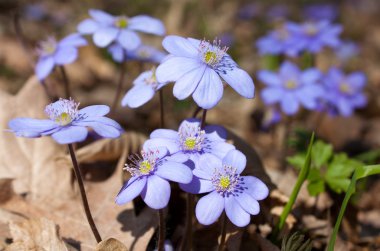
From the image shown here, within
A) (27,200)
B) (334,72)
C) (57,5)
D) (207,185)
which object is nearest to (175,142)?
(207,185)

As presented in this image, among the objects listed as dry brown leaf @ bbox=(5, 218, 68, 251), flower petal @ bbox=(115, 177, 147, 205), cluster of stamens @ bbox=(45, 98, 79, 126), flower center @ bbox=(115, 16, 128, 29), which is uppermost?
flower center @ bbox=(115, 16, 128, 29)

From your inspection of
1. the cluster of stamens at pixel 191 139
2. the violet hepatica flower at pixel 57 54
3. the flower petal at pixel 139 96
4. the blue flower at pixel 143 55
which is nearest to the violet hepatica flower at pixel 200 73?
the cluster of stamens at pixel 191 139

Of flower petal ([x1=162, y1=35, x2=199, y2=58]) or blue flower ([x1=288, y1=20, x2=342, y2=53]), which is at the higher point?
blue flower ([x1=288, y1=20, x2=342, y2=53])

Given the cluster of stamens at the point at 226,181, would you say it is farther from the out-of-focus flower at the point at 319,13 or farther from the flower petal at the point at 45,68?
the out-of-focus flower at the point at 319,13

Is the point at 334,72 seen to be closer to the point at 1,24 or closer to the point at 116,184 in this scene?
the point at 116,184

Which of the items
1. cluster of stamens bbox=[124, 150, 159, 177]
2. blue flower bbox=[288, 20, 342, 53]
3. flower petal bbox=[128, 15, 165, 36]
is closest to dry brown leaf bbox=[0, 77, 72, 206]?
flower petal bbox=[128, 15, 165, 36]

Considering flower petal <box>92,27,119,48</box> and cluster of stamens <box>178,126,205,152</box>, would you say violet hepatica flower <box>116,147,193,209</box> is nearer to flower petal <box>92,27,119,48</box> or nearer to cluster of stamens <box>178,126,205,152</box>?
cluster of stamens <box>178,126,205,152</box>

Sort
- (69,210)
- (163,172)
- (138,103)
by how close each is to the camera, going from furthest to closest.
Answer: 1. (69,210)
2. (138,103)
3. (163,172)

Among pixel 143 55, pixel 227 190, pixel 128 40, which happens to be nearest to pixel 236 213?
pixel 227 190
